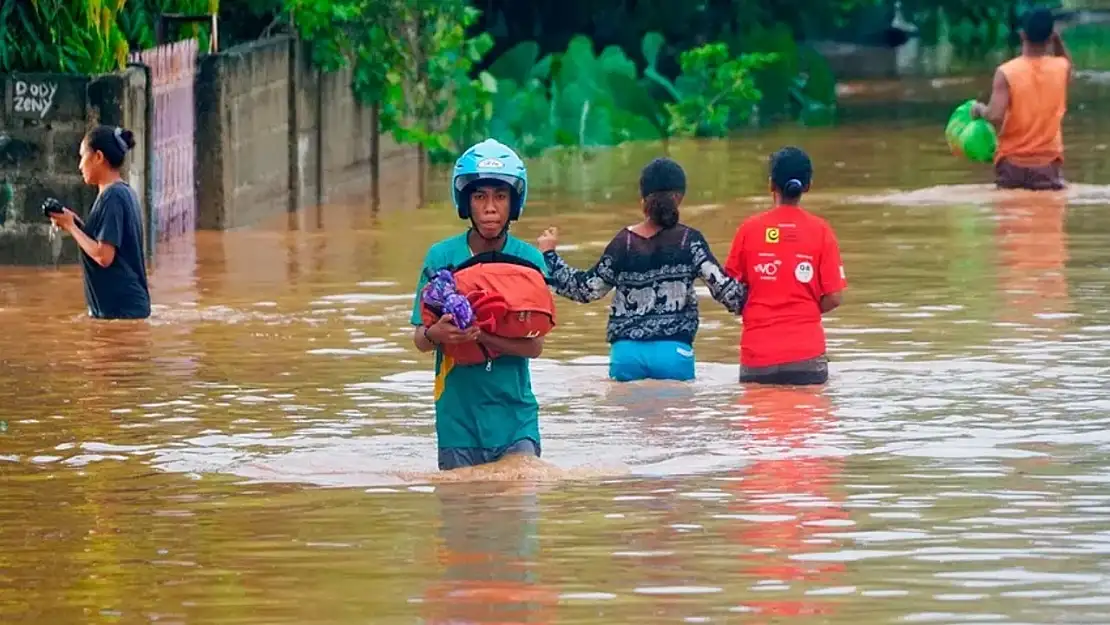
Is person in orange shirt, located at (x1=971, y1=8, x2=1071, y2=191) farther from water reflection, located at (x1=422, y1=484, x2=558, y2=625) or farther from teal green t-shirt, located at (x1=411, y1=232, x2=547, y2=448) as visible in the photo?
water reflection, located at (x1=422, y1=484, x2=558, y2=625)

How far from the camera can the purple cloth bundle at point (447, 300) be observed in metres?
9.45

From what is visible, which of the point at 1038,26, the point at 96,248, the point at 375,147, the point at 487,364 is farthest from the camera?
the point at 375,147

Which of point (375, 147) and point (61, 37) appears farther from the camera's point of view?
point (375, 147)

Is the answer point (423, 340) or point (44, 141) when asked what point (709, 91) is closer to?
point (44, 141)

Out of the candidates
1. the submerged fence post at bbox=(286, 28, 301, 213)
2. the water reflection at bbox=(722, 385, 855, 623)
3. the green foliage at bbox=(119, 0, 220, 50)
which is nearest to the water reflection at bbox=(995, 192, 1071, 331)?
the water reflection at bbox=(722, 385, 855, 623)

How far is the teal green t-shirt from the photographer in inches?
384

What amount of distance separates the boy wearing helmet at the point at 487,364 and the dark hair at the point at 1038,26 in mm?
11850

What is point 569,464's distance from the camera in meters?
10.7

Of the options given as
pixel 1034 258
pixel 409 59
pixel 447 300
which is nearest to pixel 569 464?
pixel 447 300

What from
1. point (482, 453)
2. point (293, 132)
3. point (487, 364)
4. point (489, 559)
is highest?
point (293, 132)

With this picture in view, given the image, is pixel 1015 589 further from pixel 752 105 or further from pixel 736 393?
pixel 752 105

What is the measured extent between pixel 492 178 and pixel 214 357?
16.2 feet

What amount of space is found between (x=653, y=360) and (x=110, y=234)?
4209 mm

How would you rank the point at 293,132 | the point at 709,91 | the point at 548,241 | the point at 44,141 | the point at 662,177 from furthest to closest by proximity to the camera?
the point at 709,91, the point at 293,132, the point at 44,141, the point at 662,177, the point at 548,241
